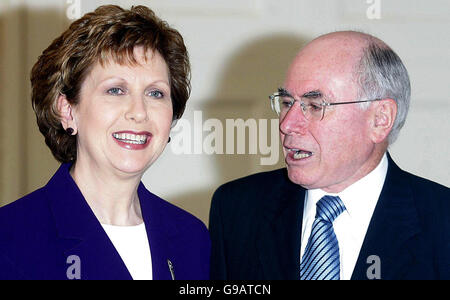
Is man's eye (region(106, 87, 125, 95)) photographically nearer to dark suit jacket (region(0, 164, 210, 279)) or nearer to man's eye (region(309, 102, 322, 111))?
dark suit jacket (region(0, 164, 210, 279))

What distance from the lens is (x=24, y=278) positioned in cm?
173

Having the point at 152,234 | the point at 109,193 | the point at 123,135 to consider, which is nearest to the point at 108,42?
the point at 123,135

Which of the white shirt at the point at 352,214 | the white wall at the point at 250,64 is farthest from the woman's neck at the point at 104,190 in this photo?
the white wall at the point at 250,64

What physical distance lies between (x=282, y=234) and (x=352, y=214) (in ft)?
0.59

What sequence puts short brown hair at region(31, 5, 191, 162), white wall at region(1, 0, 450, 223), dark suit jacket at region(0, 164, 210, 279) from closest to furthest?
dark suit jacket at region(0, 164, 210, 279) < short brown hair at region(31, 5, 191, 162) < white wall at region(1, 0, 450, 223)

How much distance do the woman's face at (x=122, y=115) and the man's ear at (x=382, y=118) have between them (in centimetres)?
52

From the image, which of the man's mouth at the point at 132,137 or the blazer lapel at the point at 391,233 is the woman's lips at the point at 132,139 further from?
the blazer lapel at the point at 391,233

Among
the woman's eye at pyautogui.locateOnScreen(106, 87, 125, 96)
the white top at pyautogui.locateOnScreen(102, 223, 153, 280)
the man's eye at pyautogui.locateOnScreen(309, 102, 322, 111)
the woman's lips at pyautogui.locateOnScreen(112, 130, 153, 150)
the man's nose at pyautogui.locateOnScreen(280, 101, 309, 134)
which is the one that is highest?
the woman's eye at pyautogui.locateOnScreen(106, 87, 125, 96)

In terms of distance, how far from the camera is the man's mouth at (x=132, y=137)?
188 cm

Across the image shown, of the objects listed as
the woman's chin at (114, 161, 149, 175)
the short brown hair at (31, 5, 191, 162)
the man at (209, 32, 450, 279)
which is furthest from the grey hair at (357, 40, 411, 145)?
the woman's chin at (114, 161, 149, 175)

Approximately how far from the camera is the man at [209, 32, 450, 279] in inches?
71.7

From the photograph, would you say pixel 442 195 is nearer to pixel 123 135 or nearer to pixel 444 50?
pixel 123 135

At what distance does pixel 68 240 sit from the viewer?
1.84 m

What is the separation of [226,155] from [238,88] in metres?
0.26
